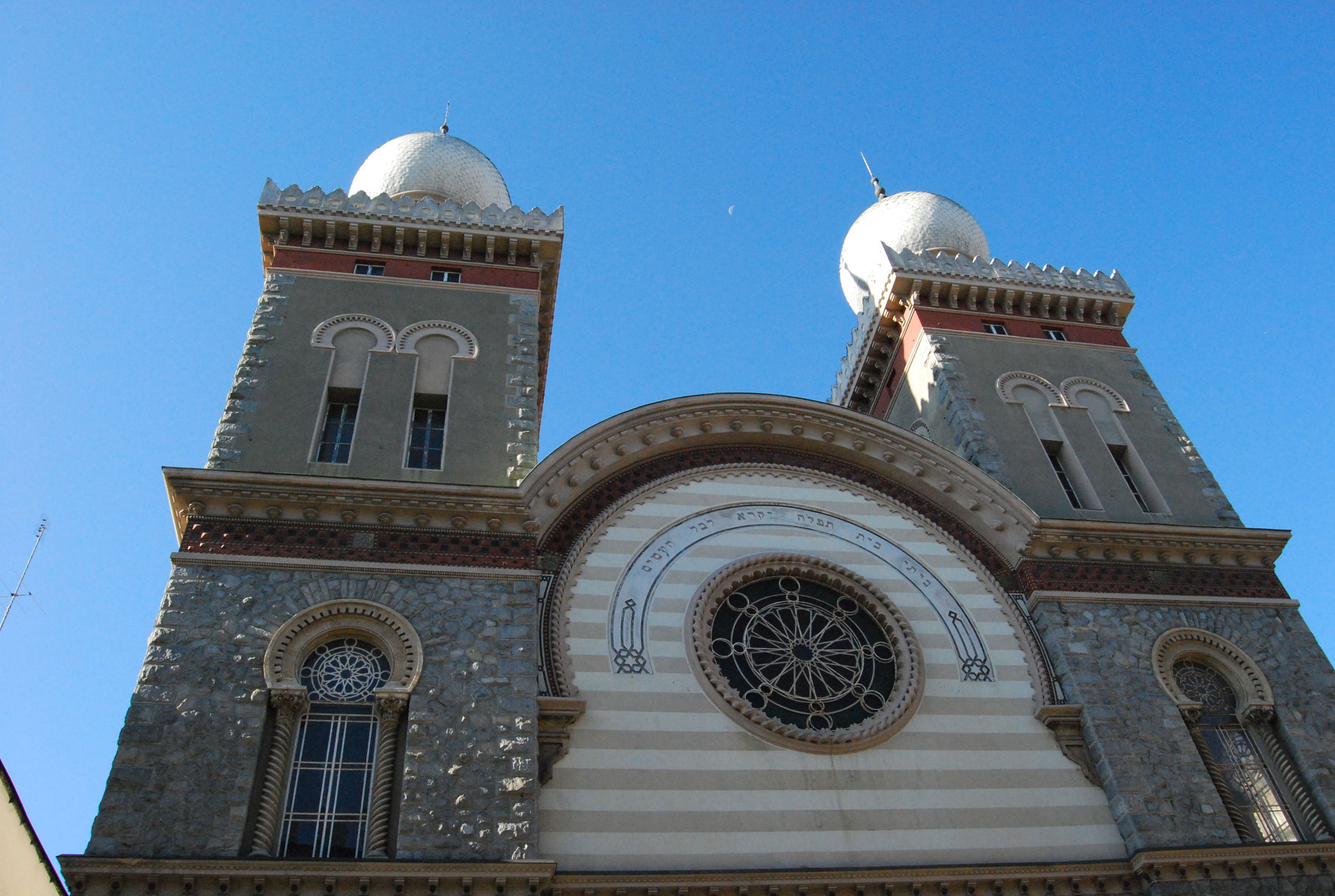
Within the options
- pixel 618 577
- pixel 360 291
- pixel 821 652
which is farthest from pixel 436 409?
pixel 821 652

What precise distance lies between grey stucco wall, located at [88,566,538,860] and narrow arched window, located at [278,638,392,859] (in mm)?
570

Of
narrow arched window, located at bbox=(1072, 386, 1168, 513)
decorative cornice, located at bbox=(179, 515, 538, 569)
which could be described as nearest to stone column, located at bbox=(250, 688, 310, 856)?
decorative cornice, located at bbox=(179, 515, 538, 569)

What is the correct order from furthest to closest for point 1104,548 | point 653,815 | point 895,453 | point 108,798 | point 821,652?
point 895,453
point 1104,548
point 821,652
point 653,815
point 108,798

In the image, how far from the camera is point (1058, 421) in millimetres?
21781

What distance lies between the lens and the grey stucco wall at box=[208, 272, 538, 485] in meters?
17.4

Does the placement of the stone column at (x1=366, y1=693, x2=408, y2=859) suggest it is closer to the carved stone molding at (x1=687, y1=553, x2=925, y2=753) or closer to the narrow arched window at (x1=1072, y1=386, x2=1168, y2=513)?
the carved stone molding at (x1=687, y1=553, x2=925, y2=753)

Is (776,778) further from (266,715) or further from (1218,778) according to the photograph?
(266,715)

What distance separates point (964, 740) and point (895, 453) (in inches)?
229

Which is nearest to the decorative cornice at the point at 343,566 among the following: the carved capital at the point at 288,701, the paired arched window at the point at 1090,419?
the carved capital at the point at 288,701

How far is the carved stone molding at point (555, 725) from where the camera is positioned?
14250mm

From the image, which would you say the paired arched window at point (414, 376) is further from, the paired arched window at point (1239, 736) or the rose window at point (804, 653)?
the paired arched window at point (1239, 736)

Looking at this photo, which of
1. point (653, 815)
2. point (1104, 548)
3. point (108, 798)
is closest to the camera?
point (108, 798)

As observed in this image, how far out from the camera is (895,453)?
773 inches

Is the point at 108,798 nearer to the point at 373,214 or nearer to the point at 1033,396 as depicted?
the point at 373,214
